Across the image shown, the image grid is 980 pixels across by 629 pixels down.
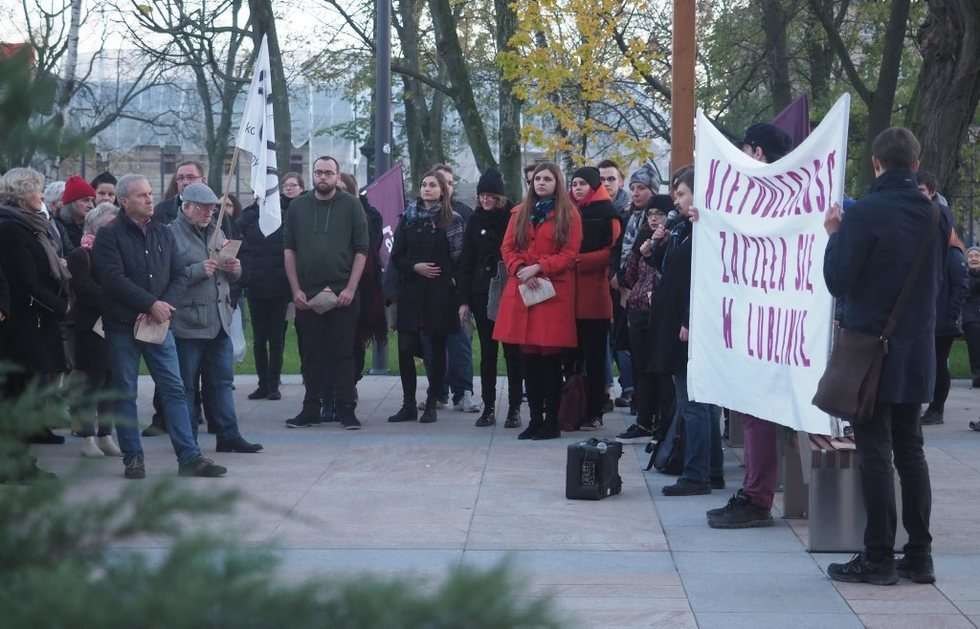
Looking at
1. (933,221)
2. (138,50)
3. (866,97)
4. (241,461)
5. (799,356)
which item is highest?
(138,50)

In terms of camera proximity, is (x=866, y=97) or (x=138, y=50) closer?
(x=866, y=97)

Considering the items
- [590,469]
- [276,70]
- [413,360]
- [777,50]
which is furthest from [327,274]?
[276,70]

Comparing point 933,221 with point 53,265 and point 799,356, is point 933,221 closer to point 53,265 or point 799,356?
point 799,356

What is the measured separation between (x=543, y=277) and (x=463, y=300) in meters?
1.13

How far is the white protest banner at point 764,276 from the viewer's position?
6695 millimetres

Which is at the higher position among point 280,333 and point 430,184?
point 430,184

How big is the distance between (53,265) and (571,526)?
3.96 metres

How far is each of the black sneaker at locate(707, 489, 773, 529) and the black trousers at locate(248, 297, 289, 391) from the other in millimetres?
5893

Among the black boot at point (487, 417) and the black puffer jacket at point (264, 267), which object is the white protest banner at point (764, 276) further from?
the black puffer jacket at point (264, 267)

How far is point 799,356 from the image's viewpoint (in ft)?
22.6

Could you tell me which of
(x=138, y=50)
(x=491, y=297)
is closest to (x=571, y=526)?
(x=491, y=297)

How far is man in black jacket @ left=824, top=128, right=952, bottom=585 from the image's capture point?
232 inches

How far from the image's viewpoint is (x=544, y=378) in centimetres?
1044

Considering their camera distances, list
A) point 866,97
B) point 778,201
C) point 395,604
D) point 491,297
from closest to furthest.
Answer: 1. point 395,604
2. point 778,201
3. point 491,297
4. point 866,97
